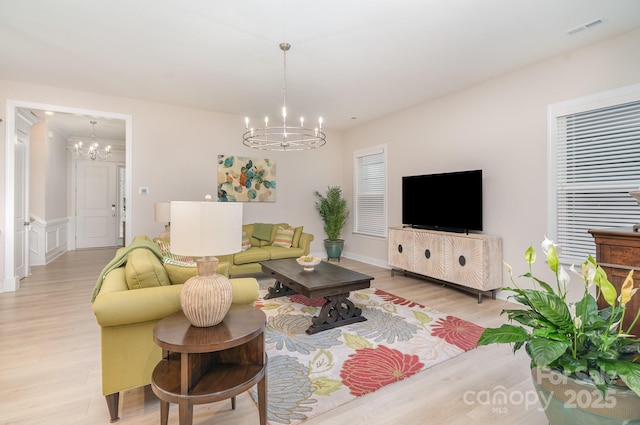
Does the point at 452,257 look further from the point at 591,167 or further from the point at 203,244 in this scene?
the point at 203,244

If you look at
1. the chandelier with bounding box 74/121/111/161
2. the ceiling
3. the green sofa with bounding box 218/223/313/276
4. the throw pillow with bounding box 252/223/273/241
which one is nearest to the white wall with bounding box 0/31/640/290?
the ceiling

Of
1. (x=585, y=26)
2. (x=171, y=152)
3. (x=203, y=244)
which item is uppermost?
(x=585, y=26)

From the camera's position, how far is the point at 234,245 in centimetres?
161

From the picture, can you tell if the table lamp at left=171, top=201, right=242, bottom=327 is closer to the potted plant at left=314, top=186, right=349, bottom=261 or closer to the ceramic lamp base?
the ceramic lamp base

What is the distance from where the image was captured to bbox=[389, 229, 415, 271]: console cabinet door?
15.5 feet

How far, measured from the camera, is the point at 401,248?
Result: 4918 mm

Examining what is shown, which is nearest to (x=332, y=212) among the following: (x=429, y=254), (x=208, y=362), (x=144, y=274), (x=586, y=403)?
(x=429, y=254)

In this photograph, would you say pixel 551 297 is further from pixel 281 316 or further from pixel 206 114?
pixel 206 114

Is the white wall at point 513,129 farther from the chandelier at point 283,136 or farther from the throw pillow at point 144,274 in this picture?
the throw pillow at point 144,274

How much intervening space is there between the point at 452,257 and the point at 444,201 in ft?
2.74

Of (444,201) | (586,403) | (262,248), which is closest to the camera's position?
(586,403)

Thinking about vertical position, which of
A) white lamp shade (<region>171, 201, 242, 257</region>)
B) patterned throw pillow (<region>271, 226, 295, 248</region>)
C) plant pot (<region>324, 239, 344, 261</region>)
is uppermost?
white lamp shade (<region>171, 201, 242, 257</region>)

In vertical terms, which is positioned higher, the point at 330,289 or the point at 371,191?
the point at 371,191

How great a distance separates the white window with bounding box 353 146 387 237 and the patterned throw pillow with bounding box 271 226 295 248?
180 centimetres
